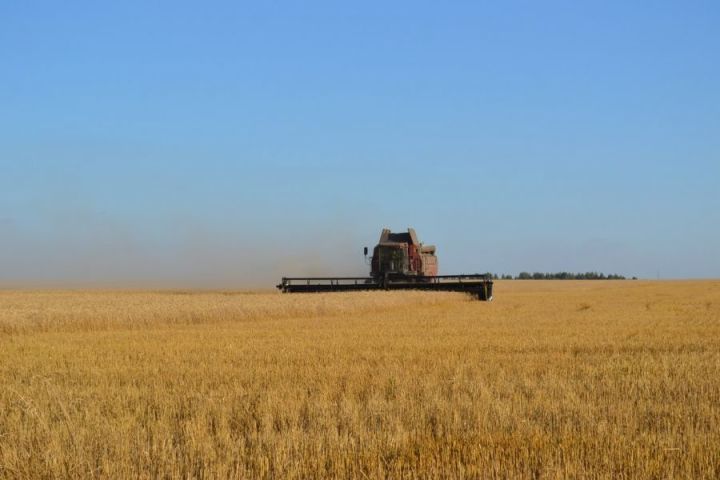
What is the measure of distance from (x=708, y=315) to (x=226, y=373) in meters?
18.0

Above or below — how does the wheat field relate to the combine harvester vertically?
below

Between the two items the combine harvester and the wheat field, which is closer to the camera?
the wheat field

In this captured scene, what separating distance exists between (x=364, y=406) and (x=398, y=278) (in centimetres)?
3126

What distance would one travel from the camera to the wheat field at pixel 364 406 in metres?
6.09

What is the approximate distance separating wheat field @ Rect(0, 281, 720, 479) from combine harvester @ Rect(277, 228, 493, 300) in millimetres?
21108

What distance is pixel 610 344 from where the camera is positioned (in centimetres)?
1491

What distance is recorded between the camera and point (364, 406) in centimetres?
827

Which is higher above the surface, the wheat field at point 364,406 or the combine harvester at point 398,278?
the combine harvester at point 398,278

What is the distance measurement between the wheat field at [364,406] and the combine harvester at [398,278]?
2111 cm

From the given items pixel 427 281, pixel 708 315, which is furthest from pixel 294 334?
pixel 427 281

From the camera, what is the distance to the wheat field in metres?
6.09

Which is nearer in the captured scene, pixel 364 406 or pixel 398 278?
pixel 364 406

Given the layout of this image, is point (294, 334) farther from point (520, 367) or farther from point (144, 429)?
point (144, 429)

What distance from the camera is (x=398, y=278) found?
39469 millimetres
